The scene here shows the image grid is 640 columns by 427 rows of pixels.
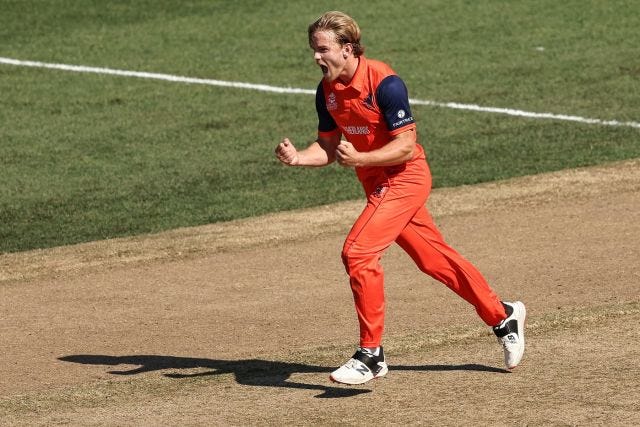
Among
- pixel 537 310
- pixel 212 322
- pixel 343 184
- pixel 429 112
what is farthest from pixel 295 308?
pixel 429 112

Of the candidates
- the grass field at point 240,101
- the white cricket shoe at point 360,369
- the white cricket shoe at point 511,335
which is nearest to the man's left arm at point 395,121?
the white cricket shoe at point 360,369

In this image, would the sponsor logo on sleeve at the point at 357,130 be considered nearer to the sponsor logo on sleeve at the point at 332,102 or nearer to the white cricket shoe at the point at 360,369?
the sponsor logo on sleeve at the point at 332,102

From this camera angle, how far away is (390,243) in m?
9.05

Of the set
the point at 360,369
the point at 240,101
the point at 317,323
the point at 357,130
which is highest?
the point at 357,130

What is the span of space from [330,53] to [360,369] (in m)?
1.94

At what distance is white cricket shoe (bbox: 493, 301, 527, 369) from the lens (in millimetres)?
A: 9375

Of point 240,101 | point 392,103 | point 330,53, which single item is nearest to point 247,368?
point 392,103

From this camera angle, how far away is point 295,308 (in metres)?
11.4

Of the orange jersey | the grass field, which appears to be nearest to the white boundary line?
the grass field

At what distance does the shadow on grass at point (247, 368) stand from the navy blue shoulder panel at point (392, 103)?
1.70 meters

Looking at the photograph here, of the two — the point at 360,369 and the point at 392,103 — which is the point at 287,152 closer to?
the point at 392,103

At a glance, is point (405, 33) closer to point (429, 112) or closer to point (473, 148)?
point (429, 112)

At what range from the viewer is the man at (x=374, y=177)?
29.1ft

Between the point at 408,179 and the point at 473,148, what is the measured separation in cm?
754
